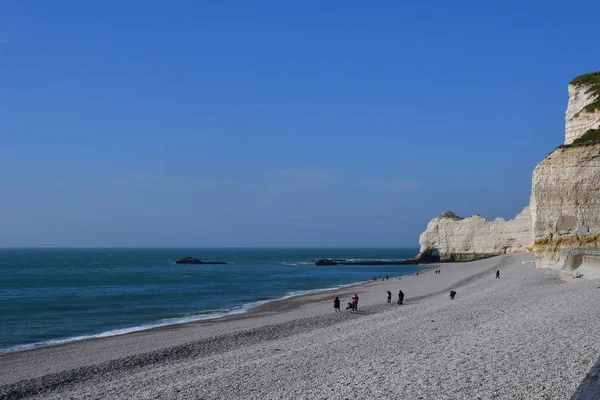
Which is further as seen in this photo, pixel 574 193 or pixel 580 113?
pixel 580 113

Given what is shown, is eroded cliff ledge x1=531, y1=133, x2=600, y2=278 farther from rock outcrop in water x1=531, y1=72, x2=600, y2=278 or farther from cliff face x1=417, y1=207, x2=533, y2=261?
cliff face x1=417, y1=207, x2=533, y2=261

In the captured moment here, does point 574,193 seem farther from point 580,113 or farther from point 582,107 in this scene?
point 582,107

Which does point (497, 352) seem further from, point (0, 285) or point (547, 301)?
point (0, 285)

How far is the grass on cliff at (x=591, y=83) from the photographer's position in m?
38.1

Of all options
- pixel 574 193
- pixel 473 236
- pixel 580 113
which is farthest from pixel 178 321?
pixel 473 236

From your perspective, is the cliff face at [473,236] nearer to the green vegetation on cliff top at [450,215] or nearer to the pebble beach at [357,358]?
the green vegetation on cliff top at [450,215]

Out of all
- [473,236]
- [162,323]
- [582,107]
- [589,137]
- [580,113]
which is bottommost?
[162,323]

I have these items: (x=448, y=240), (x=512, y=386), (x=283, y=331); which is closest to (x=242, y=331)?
(x=283, y=331)

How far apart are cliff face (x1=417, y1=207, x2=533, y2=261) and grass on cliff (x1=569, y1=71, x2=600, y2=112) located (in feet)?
117

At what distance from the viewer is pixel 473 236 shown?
87.8 metres

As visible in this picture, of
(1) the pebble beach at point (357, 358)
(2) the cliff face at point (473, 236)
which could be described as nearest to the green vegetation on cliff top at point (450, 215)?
(2) the cliff face at point (473, 236)

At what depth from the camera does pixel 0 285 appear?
2192 inches

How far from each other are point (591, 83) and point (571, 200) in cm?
1128

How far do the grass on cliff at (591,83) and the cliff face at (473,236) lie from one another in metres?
35.7
